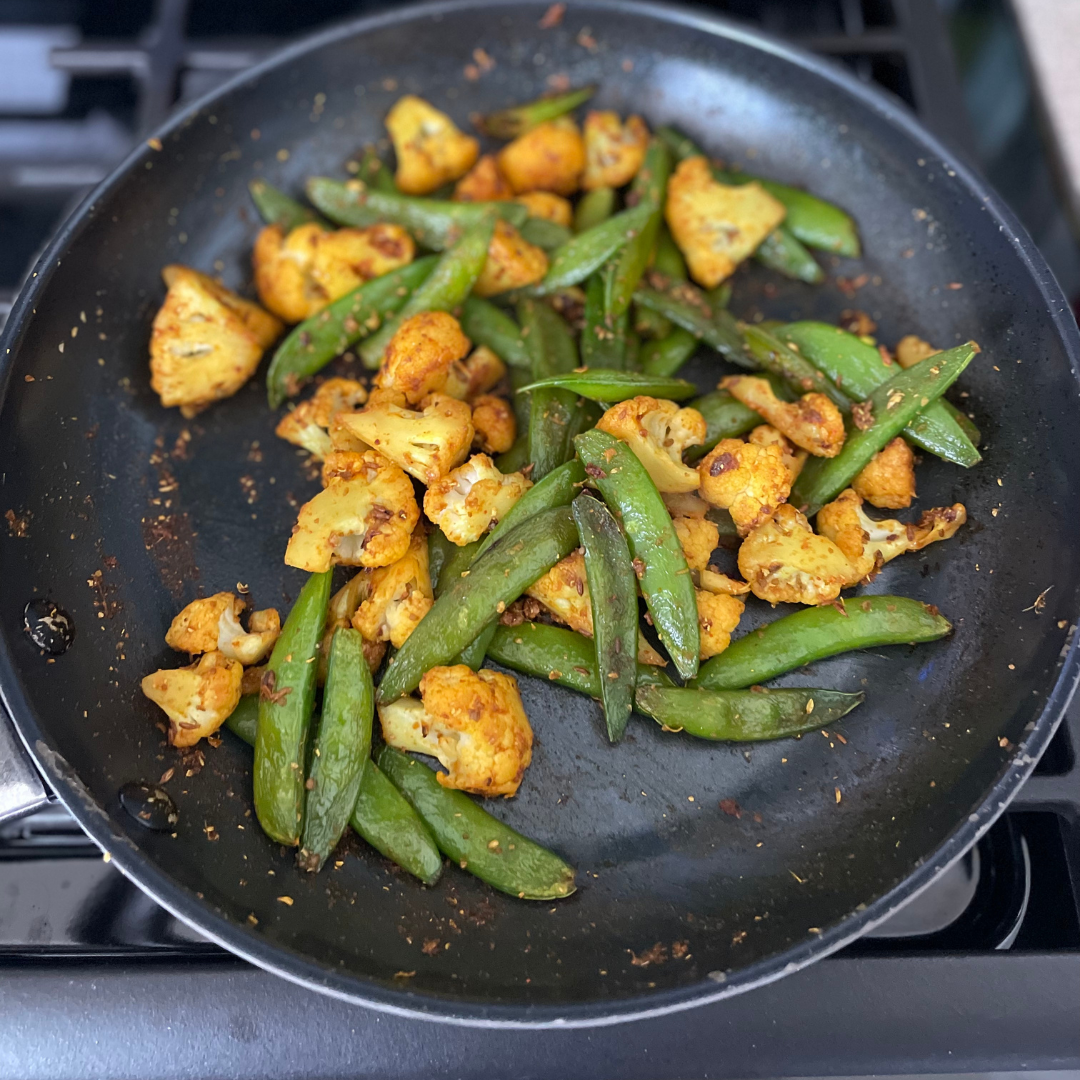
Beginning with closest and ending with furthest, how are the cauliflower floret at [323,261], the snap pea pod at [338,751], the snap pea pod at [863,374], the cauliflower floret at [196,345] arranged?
1. the snap pea pod at [338,751]
2. the snap pea pod at [863,374]
3. the cauliflower floret at [196,345]
4. the cauliflower floret at [323,261]

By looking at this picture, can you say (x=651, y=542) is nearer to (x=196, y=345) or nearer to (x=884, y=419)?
(x=884, y=419)

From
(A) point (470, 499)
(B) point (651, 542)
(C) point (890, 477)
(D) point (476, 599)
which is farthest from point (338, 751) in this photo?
(C) point (890, 477)

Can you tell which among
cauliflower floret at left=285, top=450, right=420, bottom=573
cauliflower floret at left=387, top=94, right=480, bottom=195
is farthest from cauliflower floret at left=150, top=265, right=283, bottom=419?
cauliflower floret at left=387, top=94, right=480, bottom=195

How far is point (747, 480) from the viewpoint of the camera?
5.98 feet

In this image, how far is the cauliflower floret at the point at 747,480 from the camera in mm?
1818

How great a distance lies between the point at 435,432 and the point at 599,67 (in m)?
1.39

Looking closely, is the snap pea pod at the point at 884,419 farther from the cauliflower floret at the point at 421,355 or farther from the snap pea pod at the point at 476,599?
the cauliflower floret at the point at 421,355

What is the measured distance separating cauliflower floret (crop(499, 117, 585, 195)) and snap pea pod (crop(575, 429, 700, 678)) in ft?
3.31

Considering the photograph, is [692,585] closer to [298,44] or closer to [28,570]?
[28,570]

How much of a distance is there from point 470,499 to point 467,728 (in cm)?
48

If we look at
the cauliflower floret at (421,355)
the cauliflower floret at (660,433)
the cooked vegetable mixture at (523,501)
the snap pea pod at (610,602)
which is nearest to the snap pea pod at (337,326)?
the cooked vegetable mixture at (523,501)

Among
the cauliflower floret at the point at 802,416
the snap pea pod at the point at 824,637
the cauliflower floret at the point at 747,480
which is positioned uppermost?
the cauliflower floret at the point at 802,416

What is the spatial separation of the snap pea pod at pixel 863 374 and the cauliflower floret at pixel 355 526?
3.51 ft

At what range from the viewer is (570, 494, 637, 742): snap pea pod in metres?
1.74
